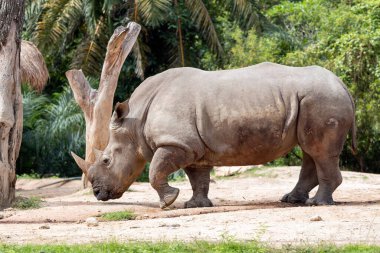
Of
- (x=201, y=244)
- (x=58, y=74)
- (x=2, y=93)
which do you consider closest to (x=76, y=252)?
(x=201, y=244)

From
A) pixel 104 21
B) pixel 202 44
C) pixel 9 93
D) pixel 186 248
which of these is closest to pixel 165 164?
pixel 9 93

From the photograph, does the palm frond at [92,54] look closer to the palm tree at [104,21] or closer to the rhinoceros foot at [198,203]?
the palm tree at [104,21]

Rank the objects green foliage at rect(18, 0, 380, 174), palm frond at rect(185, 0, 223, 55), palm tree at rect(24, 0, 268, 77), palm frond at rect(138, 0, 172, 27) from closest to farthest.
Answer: green foliage at rect(18, 0, 380, 174), palm frond at rect(138, 0, 172, 27), palm tree at rect(24, 0, 268, 77), palm frond at rect(185, 0, 223, 55)

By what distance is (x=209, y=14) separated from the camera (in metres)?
23.2

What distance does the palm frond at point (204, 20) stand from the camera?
22156mm

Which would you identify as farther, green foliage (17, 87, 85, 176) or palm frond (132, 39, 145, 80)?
green foliage (17, 87, 85, 176)

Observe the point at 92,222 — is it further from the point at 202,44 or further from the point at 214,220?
the point at 202,44

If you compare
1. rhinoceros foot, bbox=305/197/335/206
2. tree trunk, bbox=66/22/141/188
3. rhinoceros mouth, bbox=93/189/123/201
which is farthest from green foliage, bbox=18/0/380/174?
rhinoceros mouth, bbox=93/189/123/201

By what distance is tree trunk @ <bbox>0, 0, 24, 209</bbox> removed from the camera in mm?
12969

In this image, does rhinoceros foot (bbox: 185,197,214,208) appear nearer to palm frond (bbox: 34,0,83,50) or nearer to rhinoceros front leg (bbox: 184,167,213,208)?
rhinoceros front leg (bbox: 184,167,213,208)

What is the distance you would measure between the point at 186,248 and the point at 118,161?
14.6ft

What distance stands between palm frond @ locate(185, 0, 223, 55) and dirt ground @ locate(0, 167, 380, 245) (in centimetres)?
791

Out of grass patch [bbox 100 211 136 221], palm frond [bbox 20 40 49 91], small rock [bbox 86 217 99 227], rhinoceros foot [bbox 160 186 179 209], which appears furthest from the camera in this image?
palm frond [bbox 20 40 49 91]

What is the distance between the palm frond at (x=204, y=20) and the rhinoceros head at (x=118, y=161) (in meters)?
10.4
